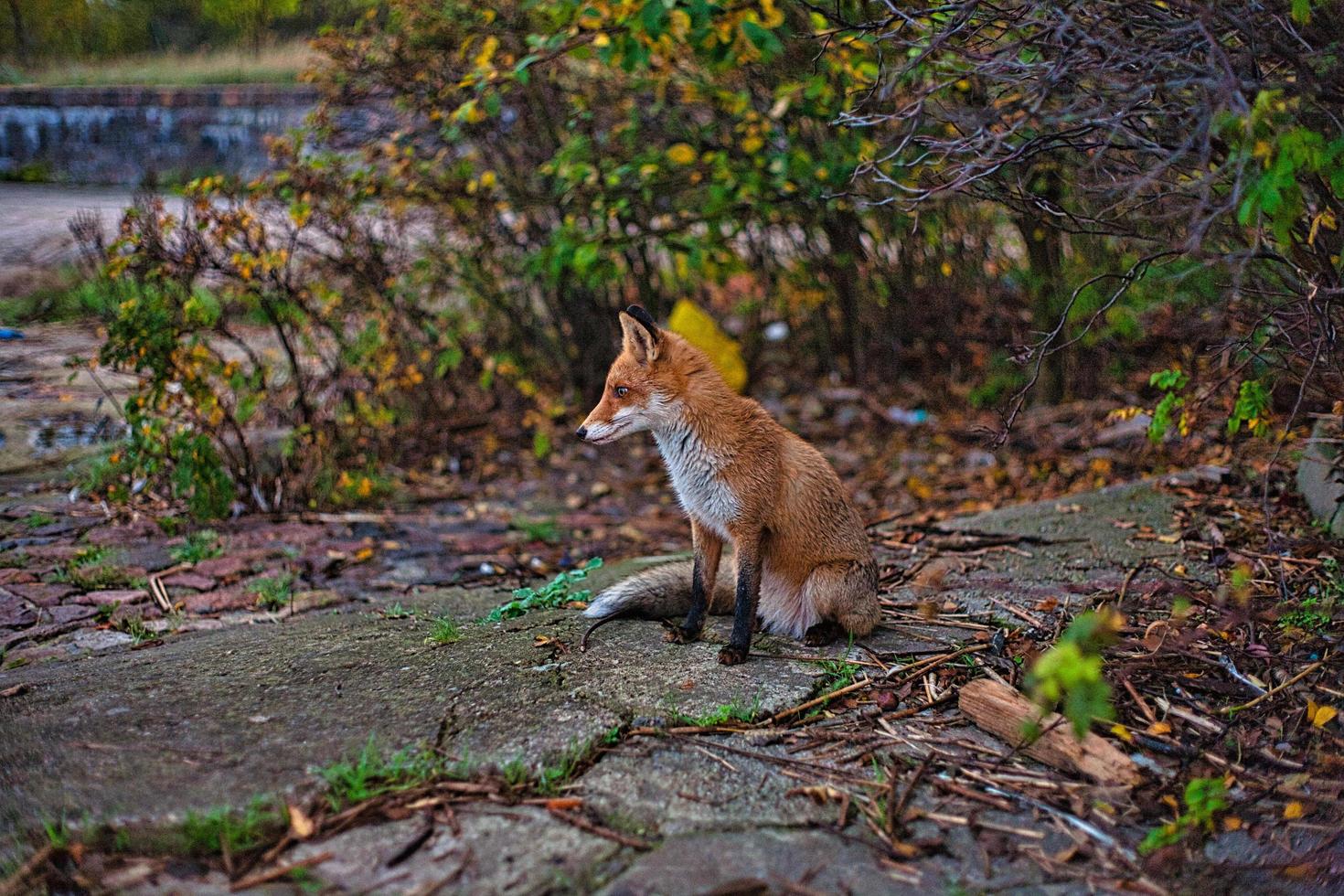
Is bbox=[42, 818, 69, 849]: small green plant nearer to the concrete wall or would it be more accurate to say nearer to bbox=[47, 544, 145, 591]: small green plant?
bbox=[47, 544, 145, 591]: small green plant

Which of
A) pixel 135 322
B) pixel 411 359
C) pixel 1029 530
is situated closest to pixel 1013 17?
pixel 1029 530

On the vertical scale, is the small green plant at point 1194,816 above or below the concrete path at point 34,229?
below

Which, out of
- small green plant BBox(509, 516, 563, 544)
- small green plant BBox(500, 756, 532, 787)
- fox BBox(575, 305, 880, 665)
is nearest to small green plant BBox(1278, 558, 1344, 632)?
fox BBox(575, 305, 880, 665)

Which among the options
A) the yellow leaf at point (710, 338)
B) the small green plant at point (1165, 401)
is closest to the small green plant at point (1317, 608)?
the small green plant at point (1165, 401)

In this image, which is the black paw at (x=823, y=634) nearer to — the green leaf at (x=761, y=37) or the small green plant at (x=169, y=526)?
the green leaf at (x=761, y=37)

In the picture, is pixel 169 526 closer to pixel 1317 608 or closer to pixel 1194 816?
pixel 1194 816

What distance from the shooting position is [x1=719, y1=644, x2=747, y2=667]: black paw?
387cm

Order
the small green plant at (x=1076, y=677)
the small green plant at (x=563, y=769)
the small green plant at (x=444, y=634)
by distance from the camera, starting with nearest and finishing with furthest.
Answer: the small green plant at (x=1076, y=677) → the small green plant at (x=563, y=769) → the small green plant at (x=444, y=634)

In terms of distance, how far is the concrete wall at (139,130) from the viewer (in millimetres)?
8320

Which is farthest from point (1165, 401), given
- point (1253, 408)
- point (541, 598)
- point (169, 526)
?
point (169, 526)

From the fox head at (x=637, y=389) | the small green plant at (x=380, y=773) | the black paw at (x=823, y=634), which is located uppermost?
the fox head at (x=637, y=389)

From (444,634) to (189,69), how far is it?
8.82m

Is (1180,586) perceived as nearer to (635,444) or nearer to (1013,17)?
(1013,17)

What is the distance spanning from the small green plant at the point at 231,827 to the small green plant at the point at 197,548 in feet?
11.0
